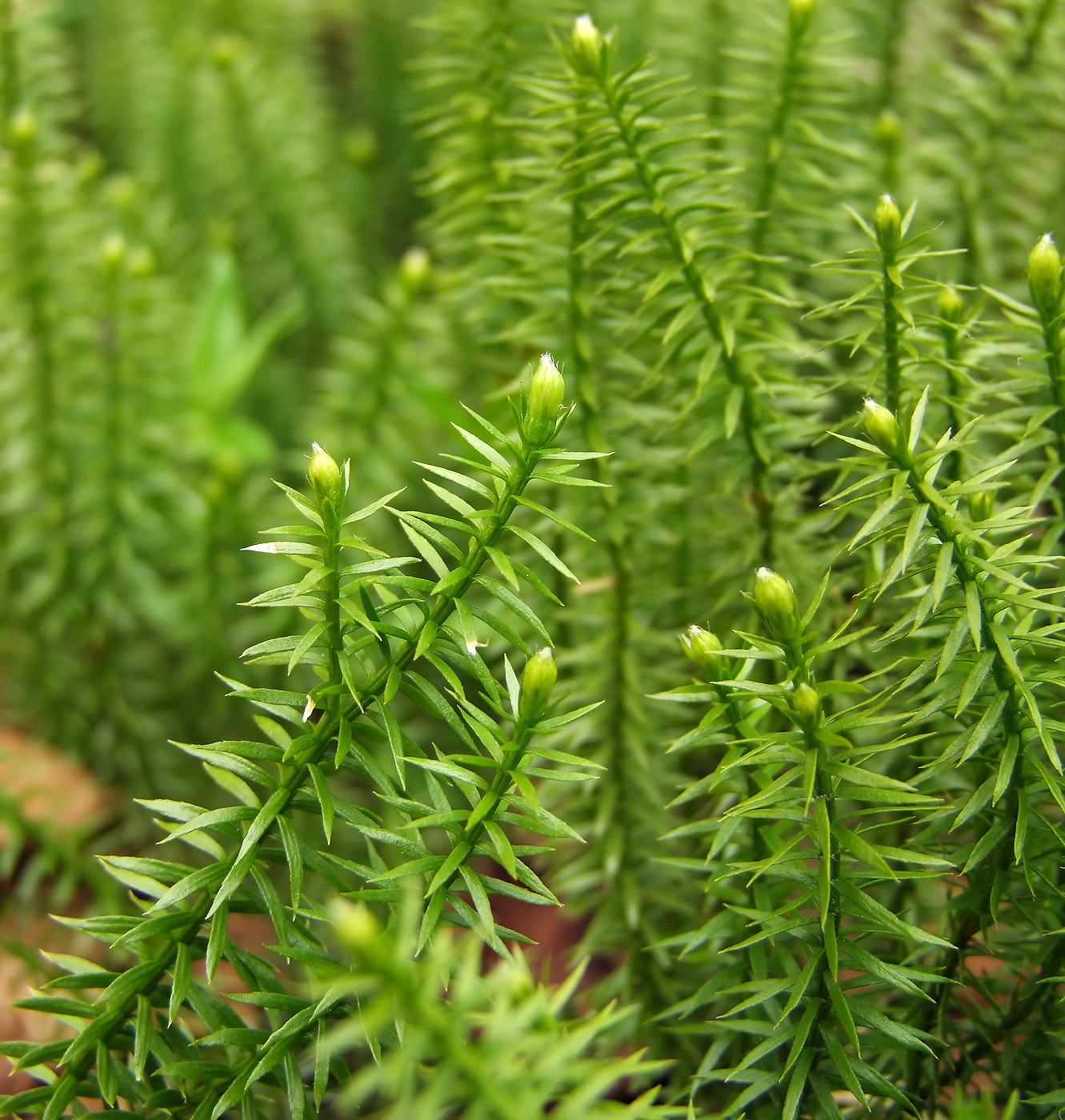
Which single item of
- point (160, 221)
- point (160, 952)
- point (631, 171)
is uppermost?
point (631, 171)

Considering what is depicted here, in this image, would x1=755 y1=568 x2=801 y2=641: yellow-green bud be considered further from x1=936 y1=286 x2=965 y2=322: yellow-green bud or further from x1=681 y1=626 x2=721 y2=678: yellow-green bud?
x1=936 y1=286 x2=965 y2=322: yellow-green bud

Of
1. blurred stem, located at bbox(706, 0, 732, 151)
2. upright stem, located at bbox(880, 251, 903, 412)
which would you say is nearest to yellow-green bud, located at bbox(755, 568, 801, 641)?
upright stem, located at bbox(880, 251, 903, 412)

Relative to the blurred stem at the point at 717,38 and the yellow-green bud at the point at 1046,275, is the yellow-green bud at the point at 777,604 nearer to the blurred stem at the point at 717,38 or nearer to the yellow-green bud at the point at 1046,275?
the yellow-green bud at the point at 1046,275

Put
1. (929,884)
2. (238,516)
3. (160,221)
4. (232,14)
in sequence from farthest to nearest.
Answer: (232,14), (160,221), (238,516), (929,884)

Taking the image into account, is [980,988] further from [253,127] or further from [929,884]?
[253,127]

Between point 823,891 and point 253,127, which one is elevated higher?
point 253,127

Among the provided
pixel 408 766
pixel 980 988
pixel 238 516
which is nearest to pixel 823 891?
pixel 980 988
